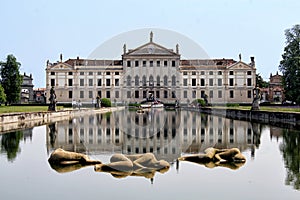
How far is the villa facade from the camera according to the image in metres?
68.1

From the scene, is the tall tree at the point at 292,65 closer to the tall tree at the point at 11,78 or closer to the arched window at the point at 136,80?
the tall tree at the point at 11,78

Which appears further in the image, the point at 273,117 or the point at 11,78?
the point at 11,78

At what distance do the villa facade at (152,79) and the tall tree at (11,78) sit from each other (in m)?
18.6

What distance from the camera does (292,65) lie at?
33344 millimetres

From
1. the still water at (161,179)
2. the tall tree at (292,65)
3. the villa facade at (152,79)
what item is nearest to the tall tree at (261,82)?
the villa facade at (152,79)

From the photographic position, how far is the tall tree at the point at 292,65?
32844mm

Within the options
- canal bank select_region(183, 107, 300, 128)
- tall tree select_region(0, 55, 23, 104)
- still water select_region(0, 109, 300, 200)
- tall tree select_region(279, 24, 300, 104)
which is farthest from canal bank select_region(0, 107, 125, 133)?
tall tree select_region(0, 55, 23, 104)

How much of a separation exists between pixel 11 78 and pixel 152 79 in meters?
27.0

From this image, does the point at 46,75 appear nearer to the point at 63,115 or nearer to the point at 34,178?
the point at 63,115

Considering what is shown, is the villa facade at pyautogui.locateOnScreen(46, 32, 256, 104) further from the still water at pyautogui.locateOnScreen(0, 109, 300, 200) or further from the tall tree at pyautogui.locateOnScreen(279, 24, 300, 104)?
the still water at pyautogui.locateOnScreen(0, 109, 300, 200)

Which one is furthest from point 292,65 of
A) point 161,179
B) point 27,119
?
point 161,179

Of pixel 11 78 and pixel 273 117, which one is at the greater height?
pixel 11 78

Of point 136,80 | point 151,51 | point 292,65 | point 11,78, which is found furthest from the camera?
point 136,80

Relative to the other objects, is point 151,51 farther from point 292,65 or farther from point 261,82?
point 292,65
